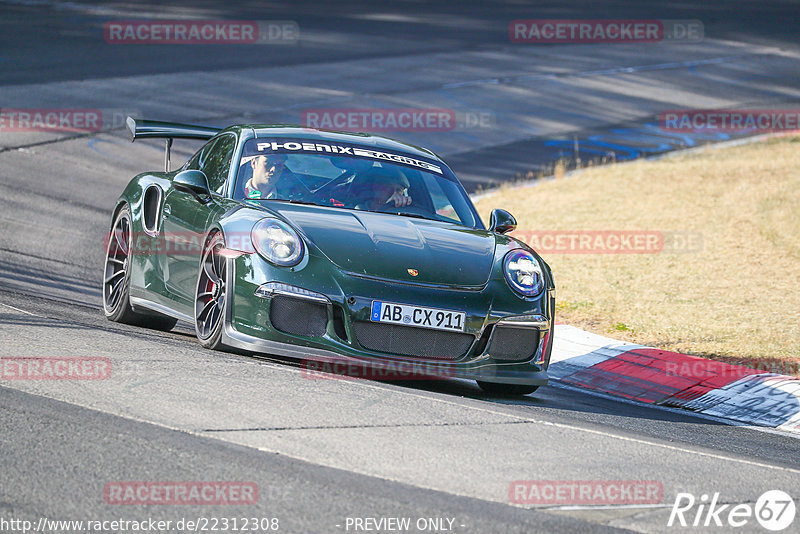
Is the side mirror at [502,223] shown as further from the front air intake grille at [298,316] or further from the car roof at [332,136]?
the front air intake grille at [298,316]

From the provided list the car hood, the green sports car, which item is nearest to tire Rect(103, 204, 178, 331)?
the green sports car

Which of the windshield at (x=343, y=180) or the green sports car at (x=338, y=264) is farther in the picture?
the windshield at (x=343, y=180)

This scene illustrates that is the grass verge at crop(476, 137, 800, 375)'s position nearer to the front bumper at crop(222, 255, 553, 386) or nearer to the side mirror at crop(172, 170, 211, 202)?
the front bumper at crop(222, 255, 553, 386)

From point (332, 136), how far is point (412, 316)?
2.13 m

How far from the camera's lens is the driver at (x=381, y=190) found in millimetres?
7338

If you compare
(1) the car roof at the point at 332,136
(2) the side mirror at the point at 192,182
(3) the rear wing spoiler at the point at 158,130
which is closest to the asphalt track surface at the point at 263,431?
(2) the side mirror at the point at 192,182

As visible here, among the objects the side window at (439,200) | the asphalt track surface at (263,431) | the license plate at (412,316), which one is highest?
the side window at (439,200)

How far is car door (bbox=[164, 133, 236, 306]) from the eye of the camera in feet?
23.1

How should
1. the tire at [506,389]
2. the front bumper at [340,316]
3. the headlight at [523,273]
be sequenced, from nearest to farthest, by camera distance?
the front bumper at [340,316] < the headlight at [523,273] < the tire at [506,389]

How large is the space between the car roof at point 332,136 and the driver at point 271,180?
0.36 metres

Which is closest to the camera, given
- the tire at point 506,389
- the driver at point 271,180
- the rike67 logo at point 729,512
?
the rike67 logo at point 729,512

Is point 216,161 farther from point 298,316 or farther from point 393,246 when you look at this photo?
point 298,316

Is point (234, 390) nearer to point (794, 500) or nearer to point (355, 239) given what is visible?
point (355, 239)

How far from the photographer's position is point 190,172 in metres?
7.17
